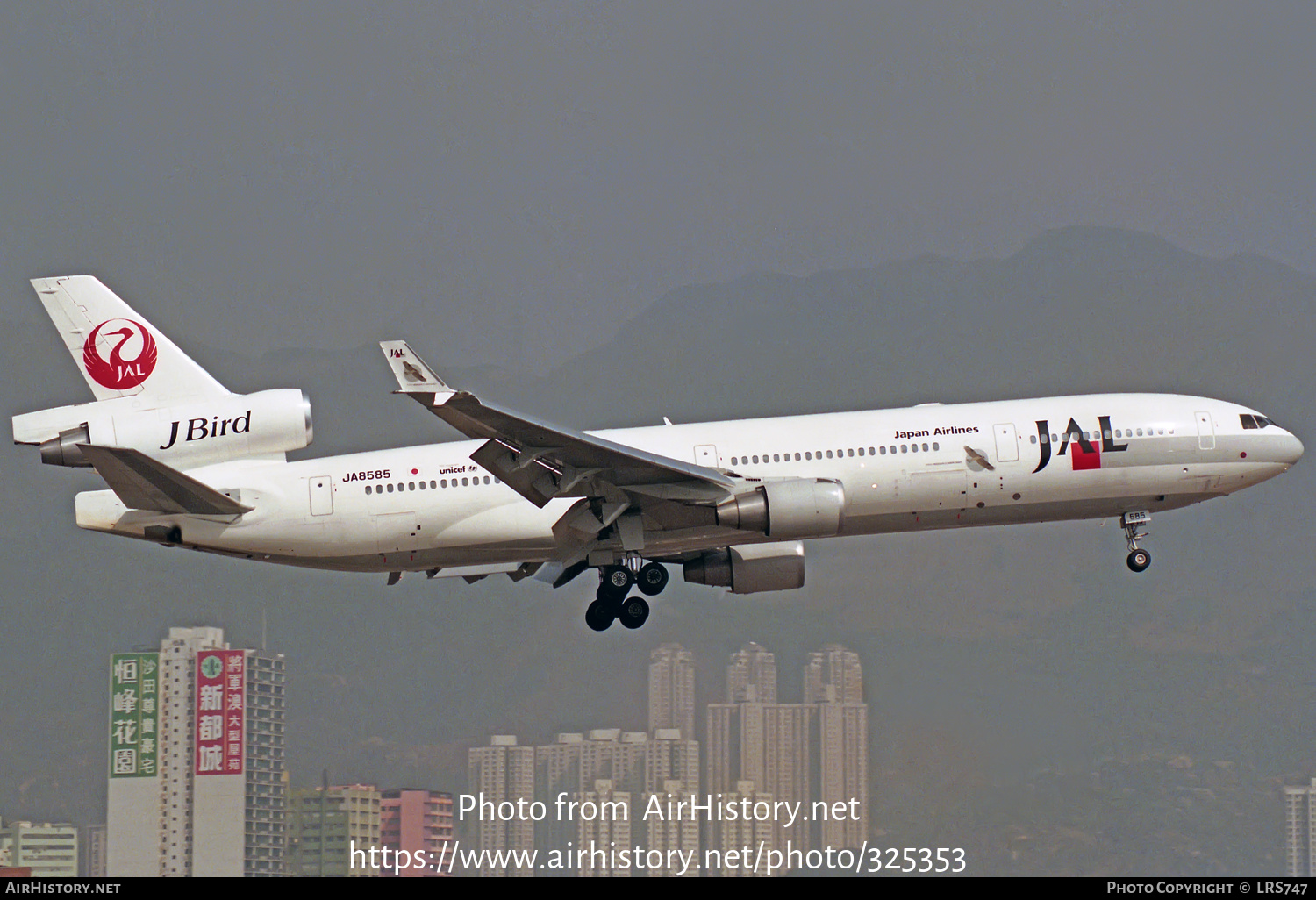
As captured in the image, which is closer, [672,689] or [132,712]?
[672,689]

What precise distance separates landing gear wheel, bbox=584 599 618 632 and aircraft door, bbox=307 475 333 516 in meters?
6.95

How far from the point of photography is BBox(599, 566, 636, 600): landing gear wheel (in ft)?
131

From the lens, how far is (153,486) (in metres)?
36.4

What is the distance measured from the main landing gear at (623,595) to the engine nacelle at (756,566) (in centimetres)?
192

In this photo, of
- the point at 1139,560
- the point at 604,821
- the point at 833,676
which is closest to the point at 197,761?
the point at 604,821

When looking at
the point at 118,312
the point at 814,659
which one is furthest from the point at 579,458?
the point at 814,659

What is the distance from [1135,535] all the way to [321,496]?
19.7m

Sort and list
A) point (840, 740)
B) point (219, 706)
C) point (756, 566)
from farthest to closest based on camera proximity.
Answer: point (219, 706)
point (840, 740)
point (756, 566)

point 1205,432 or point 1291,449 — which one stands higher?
point 1205,432

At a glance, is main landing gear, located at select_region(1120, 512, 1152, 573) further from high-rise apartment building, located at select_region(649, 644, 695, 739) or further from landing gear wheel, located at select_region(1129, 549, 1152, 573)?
high-rise apartment building, located at select_region(649, 644, 695, 739)

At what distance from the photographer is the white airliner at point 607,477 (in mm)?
36938

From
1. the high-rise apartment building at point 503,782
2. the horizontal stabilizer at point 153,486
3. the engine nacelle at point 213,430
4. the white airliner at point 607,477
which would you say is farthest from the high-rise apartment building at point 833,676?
the horizontal stabilizer at point 153,486

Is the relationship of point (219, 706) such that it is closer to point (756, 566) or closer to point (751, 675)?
point (751, 675)

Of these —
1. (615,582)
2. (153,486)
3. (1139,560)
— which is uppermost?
(153,486)
